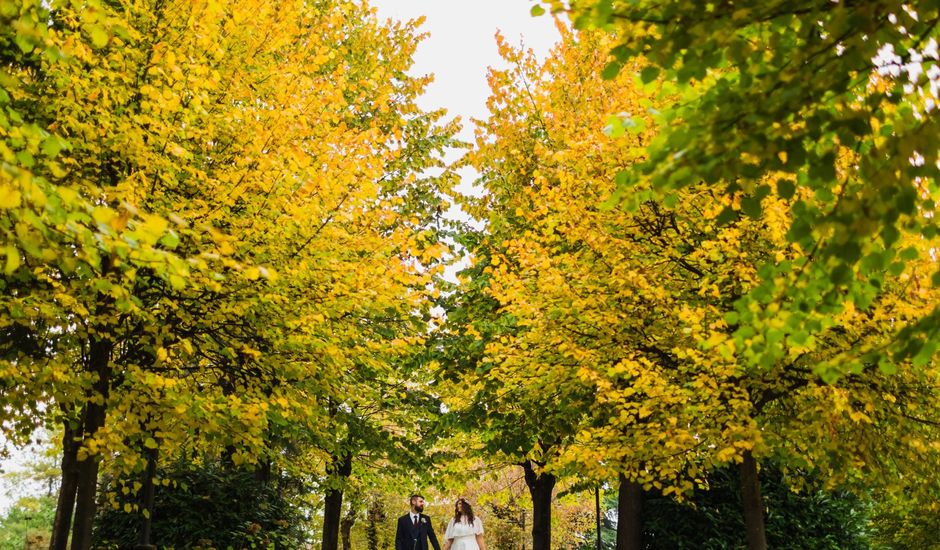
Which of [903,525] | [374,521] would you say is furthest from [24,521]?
[903,525]

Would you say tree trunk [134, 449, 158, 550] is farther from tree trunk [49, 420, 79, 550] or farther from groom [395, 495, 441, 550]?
groom [395, 495, 441, 550]

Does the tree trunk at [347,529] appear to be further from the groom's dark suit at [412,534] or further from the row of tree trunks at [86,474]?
the row of tree trunks at [86,474]

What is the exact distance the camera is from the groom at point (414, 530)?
10.8m

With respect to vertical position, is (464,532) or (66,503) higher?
(66,503)

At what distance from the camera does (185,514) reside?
10898mm

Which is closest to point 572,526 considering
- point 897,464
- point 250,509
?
point 250,509

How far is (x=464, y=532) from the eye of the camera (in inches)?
431

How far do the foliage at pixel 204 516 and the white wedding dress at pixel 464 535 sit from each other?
284cm

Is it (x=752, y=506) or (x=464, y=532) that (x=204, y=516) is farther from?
(x=752, y=506)

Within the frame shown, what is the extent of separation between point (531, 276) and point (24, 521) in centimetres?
3401

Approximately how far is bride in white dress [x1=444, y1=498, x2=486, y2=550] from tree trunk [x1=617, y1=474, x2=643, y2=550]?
2.50 meters

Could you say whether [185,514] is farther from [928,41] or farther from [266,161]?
[928,41]

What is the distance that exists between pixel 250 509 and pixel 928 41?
11.1 m

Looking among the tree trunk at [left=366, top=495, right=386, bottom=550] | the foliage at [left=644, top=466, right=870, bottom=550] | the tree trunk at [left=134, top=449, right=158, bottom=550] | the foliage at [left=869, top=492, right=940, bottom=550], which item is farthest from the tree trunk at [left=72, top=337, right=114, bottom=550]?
the tree trunk at [left=366, top=495, right=386, bottom=550]
